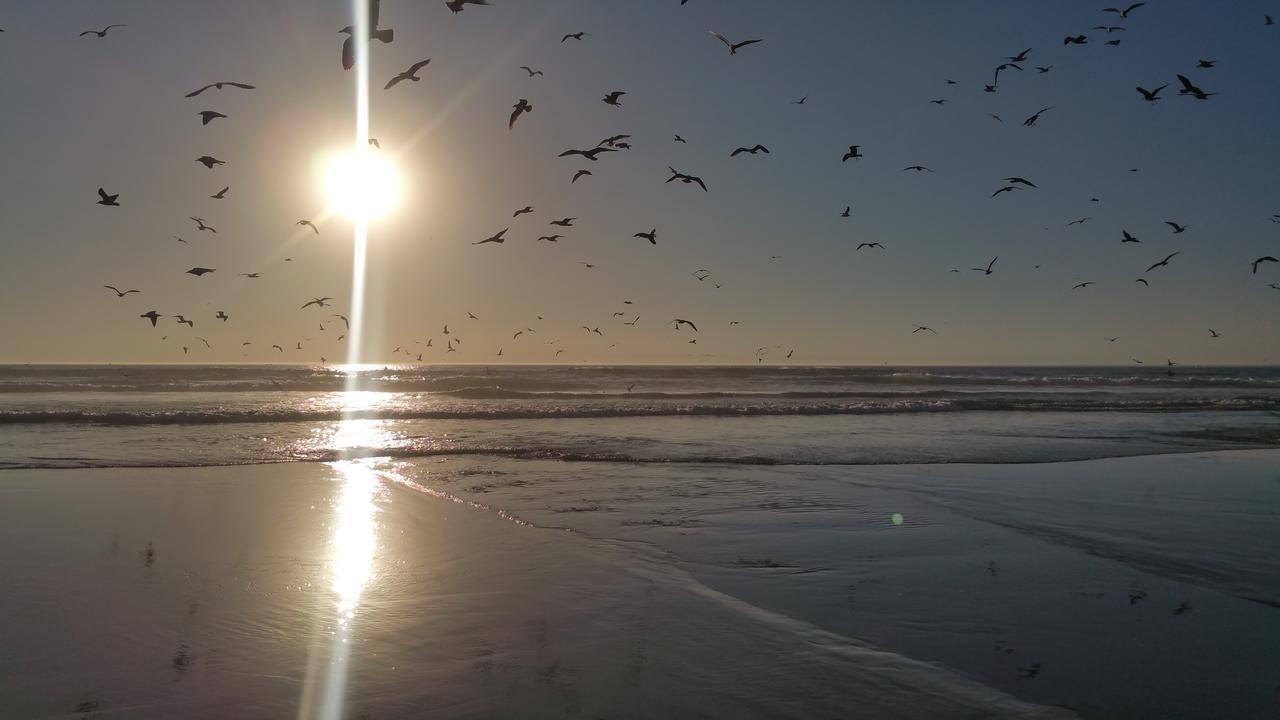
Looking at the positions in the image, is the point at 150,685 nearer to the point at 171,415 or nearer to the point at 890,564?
the point at 890,564

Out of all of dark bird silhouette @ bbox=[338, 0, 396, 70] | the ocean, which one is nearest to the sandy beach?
the ocean

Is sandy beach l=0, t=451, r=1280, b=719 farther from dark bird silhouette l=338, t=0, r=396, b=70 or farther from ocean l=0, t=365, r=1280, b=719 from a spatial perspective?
dark bird silhouette l=338, t=0, r=396, b=70

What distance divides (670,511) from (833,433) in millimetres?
12400

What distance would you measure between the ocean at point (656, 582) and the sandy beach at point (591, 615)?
0.03m

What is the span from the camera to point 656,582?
6492 mm

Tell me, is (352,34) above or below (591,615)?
above

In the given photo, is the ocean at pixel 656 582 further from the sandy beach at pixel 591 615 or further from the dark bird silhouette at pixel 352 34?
the dark bird silhouette at pixel 352 34

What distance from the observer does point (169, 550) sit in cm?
750

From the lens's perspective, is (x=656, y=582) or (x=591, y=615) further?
(x=656, y=582)

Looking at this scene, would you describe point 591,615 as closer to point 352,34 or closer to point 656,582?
point 656,582

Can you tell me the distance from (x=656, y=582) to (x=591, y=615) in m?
1.05

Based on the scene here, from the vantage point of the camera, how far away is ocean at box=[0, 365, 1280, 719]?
4281 mm

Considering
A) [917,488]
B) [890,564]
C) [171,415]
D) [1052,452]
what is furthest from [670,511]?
[171,415]

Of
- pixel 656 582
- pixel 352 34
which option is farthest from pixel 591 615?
pixel 352 34
